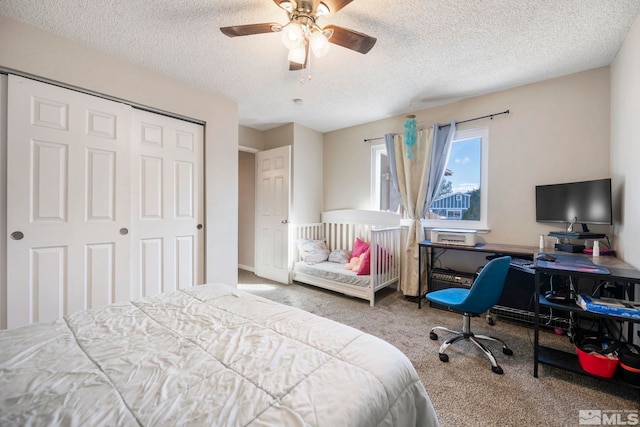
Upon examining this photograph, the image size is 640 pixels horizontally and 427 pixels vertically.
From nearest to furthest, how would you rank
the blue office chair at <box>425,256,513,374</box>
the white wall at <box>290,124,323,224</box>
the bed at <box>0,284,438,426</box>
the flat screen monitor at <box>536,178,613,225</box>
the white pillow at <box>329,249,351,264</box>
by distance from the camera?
the bed at <box>0,284,438,426</box> < the blue office chair at <box>425,256,513,374</box> < the flat screen monitor at <box>536,178,613,225</box> < the white pillow at <box>329,249,351,264</box> < the white wall at <box>290,124,323,224</box>

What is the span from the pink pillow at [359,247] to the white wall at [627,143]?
7.67ft

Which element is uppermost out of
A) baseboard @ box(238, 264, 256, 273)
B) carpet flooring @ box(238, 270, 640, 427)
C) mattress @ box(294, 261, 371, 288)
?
mattress @ box(294, 261, 371, 288)

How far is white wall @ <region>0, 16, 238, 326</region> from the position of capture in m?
1.91

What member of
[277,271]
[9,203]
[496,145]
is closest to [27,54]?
[9,203]

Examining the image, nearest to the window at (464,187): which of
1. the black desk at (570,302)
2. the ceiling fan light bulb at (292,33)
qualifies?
the black desk at (570,302)

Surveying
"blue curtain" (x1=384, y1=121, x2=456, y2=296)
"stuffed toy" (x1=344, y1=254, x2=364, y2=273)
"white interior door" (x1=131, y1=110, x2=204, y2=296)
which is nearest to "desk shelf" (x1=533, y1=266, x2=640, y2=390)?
"blue curtain" (x1=384, y1=121, x2=456, y2=296)

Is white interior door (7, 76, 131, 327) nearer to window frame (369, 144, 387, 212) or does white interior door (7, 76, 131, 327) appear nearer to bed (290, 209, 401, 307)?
bed (290, 209, 401, 307)

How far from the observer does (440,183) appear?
3.21 metres

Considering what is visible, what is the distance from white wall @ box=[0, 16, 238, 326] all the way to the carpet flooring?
5.03 feet

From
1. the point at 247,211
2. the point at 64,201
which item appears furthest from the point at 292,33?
the point at 247,211

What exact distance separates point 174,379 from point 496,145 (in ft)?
11.5

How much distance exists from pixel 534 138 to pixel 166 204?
3.94 m

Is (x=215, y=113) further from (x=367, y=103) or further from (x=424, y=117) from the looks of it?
(x=424, y=117)

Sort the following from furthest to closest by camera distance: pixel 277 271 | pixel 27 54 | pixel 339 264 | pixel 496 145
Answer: pixel 277 271 → pixel 339 264 → pixel 496 145 → pixel 27 54
